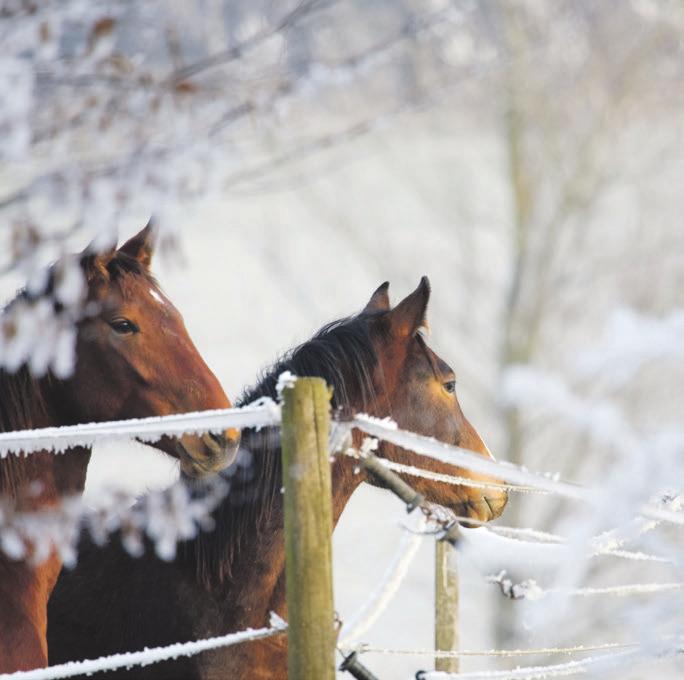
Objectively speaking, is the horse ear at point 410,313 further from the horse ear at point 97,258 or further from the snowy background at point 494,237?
the snowy background at point 494,237

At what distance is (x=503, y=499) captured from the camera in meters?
4.03

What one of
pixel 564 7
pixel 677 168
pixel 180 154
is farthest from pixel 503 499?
pixel 677 168

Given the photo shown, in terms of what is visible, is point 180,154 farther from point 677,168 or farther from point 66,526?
point 677,168

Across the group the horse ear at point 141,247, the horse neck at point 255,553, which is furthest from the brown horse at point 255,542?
the horse ear at point 141,247

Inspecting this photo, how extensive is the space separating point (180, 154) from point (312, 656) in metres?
1.75

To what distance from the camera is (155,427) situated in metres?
2.57

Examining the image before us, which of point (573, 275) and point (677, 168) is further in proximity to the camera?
point (677, 168)

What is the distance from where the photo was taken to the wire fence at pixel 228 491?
7.95 feet

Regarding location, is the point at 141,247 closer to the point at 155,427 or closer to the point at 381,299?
the point at 381,299

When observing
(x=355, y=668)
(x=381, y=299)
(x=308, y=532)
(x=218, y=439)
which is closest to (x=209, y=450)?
(x=218, y=439)

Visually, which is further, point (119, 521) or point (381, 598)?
point (119, 521)

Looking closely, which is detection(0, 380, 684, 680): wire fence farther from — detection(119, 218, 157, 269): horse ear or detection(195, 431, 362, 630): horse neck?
detection(119, 218, 157, 269): horse ear

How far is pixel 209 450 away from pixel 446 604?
4.22 feet

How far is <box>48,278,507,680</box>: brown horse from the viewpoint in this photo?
3627 mm
